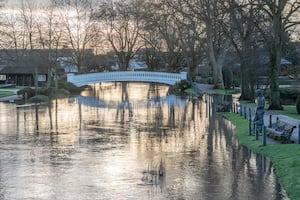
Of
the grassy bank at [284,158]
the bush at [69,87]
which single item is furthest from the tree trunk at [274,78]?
the bush at [69,87]

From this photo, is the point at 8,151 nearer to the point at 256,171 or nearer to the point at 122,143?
the point at 122,143

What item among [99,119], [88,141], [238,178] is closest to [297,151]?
[238,178]

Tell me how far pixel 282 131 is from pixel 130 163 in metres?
6.75

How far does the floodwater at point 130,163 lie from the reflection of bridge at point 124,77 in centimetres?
3471

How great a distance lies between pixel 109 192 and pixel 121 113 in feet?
72.1

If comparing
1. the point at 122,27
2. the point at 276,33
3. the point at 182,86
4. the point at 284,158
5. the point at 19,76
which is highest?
the point at 122,27

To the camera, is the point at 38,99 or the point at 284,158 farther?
the point at 38,99

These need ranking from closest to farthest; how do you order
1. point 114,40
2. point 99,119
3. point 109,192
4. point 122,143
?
point 109,192 → point 122,143 → point 99,119 → point 114,40

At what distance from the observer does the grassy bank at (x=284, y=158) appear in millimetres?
12283

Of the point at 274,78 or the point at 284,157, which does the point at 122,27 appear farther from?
the point at 284,157

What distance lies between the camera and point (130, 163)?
1559 centimetres

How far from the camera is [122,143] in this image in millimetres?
19875

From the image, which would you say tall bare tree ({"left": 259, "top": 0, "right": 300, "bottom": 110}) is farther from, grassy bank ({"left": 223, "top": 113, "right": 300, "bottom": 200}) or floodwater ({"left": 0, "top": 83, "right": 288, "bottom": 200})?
grassy bank ({"left": 223, "top": 113, "right": 300, "bottom": 200})

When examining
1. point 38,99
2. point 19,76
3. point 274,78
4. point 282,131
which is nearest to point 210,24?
point 38,99
